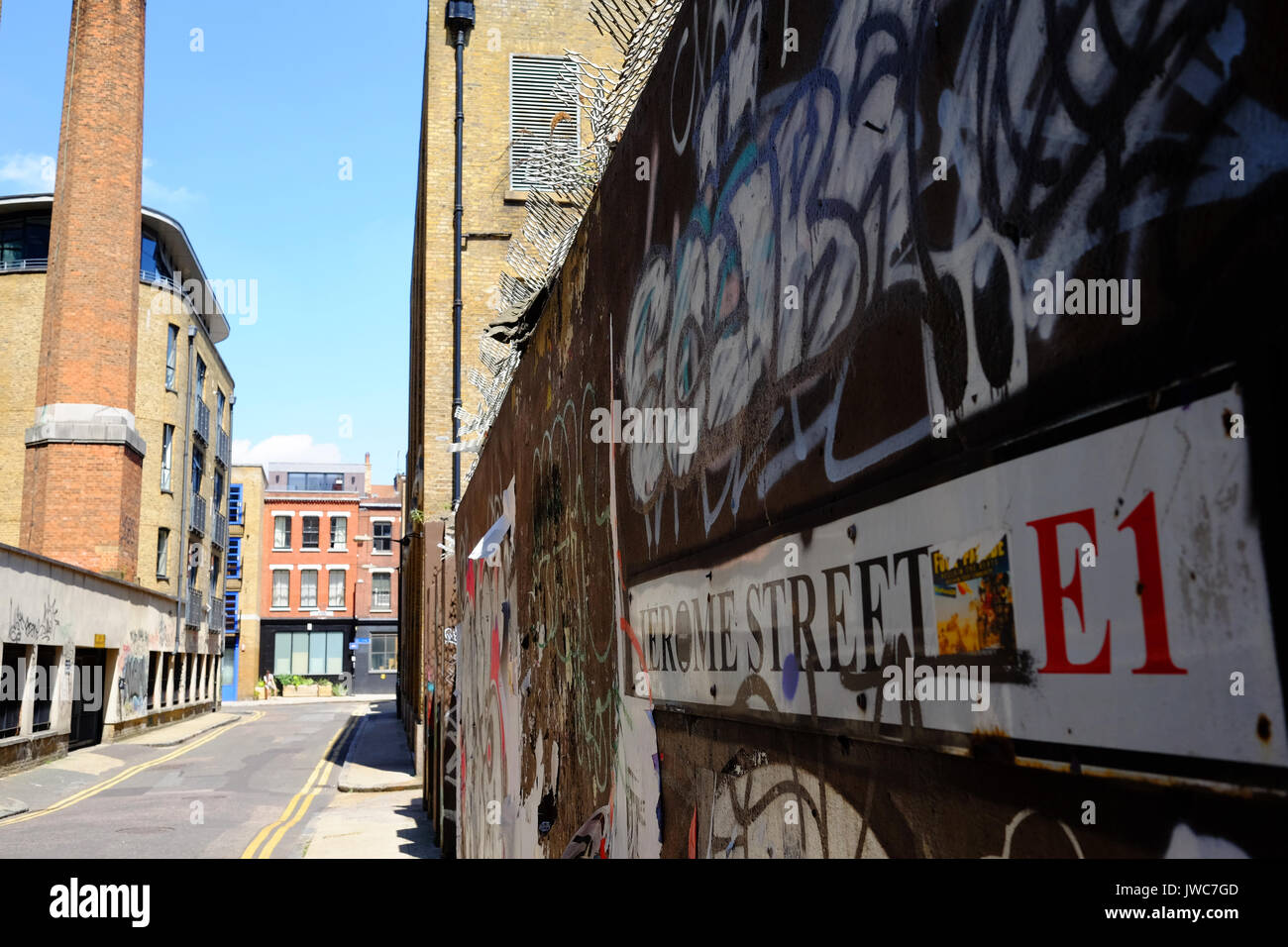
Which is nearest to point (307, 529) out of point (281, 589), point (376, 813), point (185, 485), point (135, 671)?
point (281, 589)

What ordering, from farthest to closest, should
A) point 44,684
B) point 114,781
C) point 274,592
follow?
point 274,592, point 44,684, point 114,781

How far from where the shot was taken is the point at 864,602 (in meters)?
1.37

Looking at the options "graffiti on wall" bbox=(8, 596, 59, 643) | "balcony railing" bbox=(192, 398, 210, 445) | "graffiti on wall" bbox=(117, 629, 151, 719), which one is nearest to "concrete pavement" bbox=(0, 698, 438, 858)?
"graffiti on wall" bbox=(117, 629, 151, 719)

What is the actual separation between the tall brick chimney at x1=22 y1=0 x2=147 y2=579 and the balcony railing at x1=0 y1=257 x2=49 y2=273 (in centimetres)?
667

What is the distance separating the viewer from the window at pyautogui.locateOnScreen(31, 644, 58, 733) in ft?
65.2

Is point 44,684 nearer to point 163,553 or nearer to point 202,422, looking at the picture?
point 163,553

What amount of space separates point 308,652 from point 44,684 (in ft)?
131

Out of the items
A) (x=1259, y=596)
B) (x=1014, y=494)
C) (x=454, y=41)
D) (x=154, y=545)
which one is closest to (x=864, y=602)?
(x=1014, y=494)

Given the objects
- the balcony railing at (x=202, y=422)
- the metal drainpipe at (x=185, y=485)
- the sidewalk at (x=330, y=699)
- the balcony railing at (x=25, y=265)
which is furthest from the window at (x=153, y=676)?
the sidewalk at (x=330, y=699)

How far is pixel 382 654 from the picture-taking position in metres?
60.8

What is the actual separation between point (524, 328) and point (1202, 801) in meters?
4.82

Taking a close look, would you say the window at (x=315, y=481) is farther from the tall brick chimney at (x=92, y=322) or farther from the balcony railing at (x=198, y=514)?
the tall brick chimney at (x=92, y=322)

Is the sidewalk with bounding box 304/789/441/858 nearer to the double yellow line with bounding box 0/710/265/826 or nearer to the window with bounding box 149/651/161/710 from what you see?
the double yellow line with bounding box 0/710/265/826
